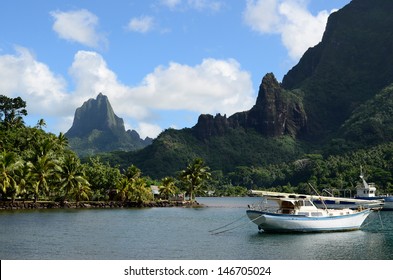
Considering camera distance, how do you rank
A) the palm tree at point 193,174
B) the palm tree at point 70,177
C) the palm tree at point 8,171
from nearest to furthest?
the palm tree at point 8,171, the palm tree at point 70,177, the palm tree at point 193,174

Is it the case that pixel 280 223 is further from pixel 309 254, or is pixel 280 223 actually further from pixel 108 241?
pixel 108 241

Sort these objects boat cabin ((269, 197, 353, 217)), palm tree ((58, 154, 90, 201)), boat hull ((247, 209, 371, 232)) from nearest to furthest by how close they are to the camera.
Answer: boat hull ((247, 209, 371, 232)), boat cabin ((269, 197, 353, 217)), palm tree ((58, 154, 90, 201))

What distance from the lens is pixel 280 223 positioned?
55.5 m

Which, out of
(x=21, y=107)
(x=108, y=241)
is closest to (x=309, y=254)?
(x=108, y=241)

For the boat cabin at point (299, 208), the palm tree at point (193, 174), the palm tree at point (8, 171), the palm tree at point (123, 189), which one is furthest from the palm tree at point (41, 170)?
the boat cabin at point (299, 208)

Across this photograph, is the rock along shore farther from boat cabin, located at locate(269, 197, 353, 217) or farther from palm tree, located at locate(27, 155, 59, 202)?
boat cabin, located at locate(269, 197, 353, 217)

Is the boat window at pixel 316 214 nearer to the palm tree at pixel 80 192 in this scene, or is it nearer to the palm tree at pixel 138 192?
the palm tree at pixel 80 192

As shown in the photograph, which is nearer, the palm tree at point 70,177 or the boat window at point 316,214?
the boat window at point 316,214

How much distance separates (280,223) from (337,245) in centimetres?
993

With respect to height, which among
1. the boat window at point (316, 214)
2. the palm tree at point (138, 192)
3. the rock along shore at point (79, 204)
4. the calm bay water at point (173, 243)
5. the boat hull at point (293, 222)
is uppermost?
the palm tree at point (138, 192)

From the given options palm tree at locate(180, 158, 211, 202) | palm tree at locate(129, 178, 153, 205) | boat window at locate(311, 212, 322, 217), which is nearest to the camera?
boat window at locate(311, 212, 322, 217)

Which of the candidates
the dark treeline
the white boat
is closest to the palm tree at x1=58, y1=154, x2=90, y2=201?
the dark treeline

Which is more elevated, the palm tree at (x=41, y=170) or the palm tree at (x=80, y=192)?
the palm tree at (x=41, y=170)

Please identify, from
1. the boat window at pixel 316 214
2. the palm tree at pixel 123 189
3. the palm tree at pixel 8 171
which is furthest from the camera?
the palm tree at pixel 123 189
